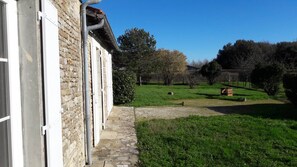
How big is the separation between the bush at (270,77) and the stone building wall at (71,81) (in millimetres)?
16548

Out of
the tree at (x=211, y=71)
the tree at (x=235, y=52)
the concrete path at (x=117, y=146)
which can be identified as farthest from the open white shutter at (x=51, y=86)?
the tree at (x=235, y=52)

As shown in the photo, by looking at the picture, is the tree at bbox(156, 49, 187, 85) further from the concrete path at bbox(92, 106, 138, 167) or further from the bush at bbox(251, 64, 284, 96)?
the concrete path at bbox(92, 106, 138, 167)

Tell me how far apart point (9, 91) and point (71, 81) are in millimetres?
2035

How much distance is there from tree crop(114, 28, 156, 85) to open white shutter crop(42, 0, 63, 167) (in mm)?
32284

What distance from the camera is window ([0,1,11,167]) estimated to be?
210 centimetres

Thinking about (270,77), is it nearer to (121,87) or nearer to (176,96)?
(176,96)

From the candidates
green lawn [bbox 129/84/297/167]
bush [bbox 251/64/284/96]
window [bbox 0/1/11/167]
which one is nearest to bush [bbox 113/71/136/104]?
green lawn [bbox 129/84/297/167]

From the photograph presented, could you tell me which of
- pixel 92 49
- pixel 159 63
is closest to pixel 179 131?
pixel 92 49

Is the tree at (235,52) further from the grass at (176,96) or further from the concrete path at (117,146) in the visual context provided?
the concrete path at (117,146)

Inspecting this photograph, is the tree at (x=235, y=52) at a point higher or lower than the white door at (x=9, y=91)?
higher

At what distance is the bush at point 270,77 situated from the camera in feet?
60.5

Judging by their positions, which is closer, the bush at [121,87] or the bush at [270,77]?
the bush at [121,87]

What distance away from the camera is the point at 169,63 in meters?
37.6

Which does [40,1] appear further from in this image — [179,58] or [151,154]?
[179,58]
